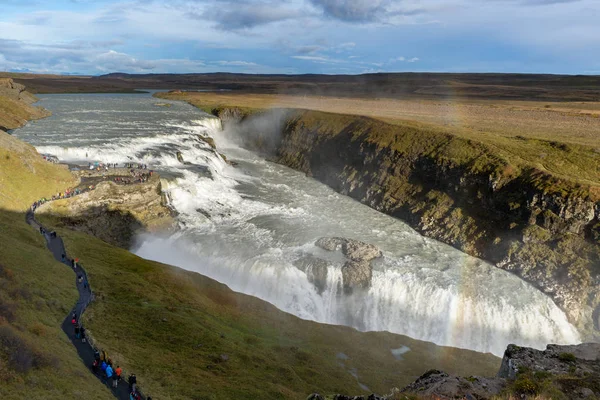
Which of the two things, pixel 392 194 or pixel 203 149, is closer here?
pixel 392 194

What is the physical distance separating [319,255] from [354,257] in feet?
12.0

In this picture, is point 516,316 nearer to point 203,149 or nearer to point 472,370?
point 472,370

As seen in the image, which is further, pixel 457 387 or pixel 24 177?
pixel 24 177

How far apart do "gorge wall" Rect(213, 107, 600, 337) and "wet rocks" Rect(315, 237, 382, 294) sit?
483 inches

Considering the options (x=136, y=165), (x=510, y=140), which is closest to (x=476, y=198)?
(x=510, y=140)

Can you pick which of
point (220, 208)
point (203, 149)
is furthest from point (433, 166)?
point (203, 149)

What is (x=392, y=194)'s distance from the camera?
61.0 metres

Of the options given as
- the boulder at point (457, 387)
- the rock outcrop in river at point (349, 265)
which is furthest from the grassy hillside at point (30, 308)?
the rock outcrop in river at point (349, 265)

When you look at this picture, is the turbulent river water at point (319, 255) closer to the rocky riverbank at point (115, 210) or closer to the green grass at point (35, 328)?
the rocky riverbank at point (115, 210)

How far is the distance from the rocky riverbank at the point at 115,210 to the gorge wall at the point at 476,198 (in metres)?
31.2

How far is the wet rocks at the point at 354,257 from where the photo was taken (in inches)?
1555

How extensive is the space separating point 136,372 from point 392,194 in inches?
1828

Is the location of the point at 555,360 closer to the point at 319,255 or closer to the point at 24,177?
Answer: the point at 319,255

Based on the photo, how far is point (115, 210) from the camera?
46438 mm
